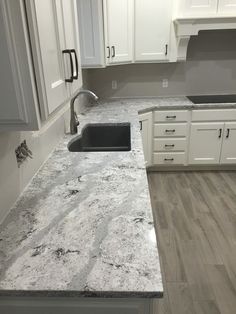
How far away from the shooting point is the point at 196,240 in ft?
7.20

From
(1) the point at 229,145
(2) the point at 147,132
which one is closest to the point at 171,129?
(2) the point at 147,132

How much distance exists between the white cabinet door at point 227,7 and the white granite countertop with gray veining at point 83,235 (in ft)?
7.37

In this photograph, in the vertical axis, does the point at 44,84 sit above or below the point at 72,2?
below

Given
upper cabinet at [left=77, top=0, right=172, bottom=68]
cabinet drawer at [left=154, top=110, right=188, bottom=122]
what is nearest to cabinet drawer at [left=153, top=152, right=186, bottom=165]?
cabinet drawer at [left=154, top=110, right=188, bottom=122]

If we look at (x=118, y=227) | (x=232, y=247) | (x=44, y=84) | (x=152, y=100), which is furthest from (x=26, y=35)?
(x=152, y=100)

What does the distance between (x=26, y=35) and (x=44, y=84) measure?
0.54 feet

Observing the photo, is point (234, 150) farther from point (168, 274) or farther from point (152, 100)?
point (168, 274)

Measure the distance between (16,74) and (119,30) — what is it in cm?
230

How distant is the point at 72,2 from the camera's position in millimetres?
1408

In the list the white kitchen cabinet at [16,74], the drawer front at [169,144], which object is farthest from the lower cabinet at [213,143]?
the white kitchen cabinet at [16,74]

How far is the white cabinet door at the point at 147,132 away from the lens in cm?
306

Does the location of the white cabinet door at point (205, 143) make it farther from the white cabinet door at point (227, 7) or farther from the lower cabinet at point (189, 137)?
the white cabinet door at point (227, 7)

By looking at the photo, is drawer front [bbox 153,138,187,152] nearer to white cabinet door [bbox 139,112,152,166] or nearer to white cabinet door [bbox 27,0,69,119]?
white cabinet door [bbox 139,112,152,166]

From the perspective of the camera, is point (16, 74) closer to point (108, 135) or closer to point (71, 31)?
point (71, 31)
